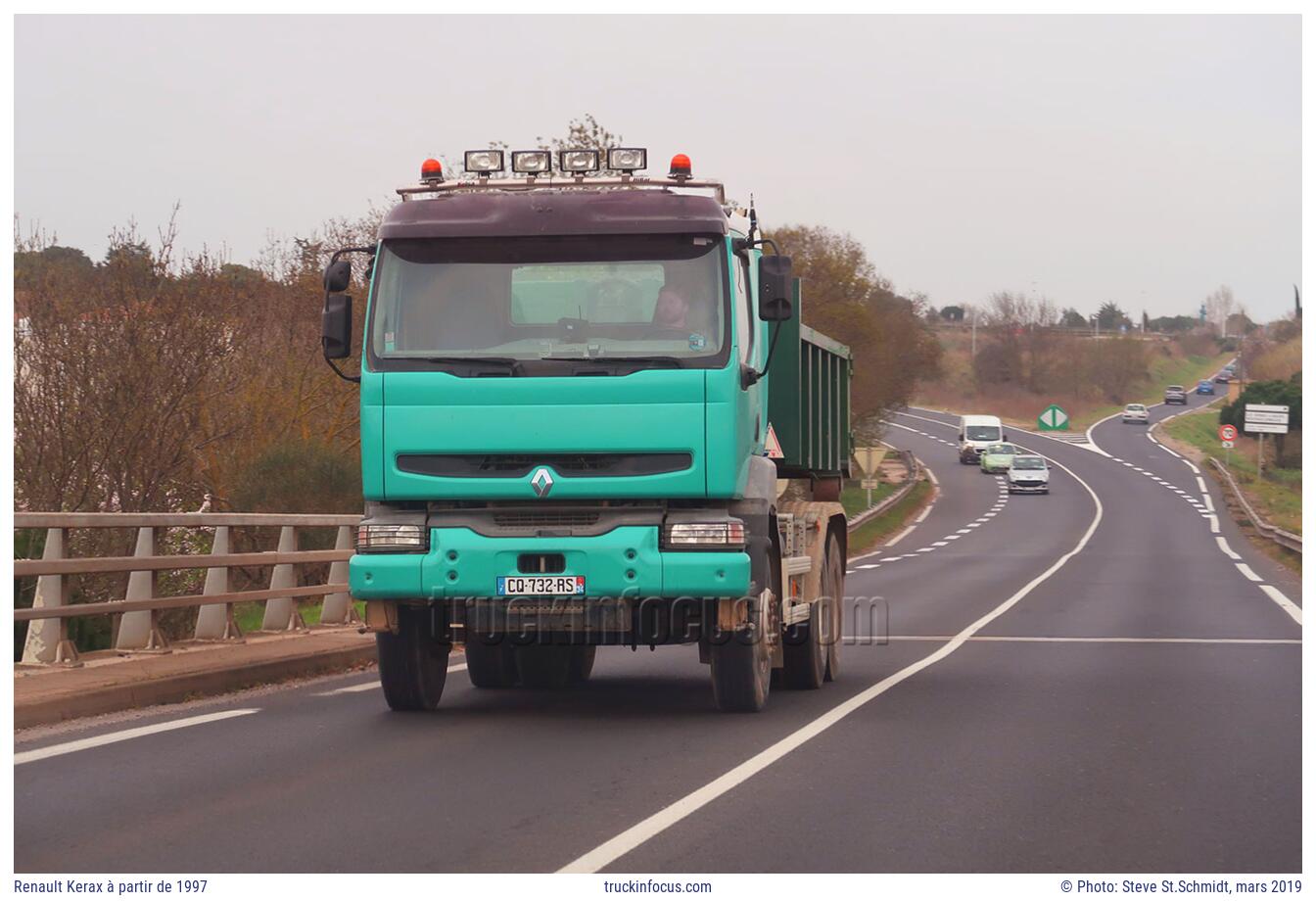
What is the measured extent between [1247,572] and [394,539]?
32681 millimetres

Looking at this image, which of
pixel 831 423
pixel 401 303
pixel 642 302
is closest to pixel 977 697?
pixel 831 423

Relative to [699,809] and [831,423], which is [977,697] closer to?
[831,423]

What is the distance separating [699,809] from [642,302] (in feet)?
12.6

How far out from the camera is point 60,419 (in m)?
21.0

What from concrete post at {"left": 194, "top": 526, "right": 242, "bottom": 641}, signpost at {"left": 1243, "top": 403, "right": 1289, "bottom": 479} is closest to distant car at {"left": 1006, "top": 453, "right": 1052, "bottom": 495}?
signpost at {"left": 1243, "top": 403, "right": 1289, "bottom": 479}

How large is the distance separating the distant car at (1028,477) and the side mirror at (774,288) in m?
69.2

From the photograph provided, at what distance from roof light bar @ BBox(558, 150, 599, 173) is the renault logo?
211 cm

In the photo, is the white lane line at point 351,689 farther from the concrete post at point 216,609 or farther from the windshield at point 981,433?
the windshield at point 981,433

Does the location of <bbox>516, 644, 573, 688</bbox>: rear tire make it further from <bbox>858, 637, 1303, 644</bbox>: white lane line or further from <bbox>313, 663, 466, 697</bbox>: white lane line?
<bbox>858, 637, 1303, 644</bbox>: white lane line

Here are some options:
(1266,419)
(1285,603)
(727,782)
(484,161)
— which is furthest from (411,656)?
(1266,419)

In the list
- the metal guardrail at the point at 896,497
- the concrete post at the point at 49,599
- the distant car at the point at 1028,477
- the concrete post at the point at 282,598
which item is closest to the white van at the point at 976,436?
the metal guardrail at the point at 896,497

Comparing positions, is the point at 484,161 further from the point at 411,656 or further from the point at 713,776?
the point at 713,776

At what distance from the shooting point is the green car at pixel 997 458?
88875 millimetres

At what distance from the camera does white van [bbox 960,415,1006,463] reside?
93.8 metres
